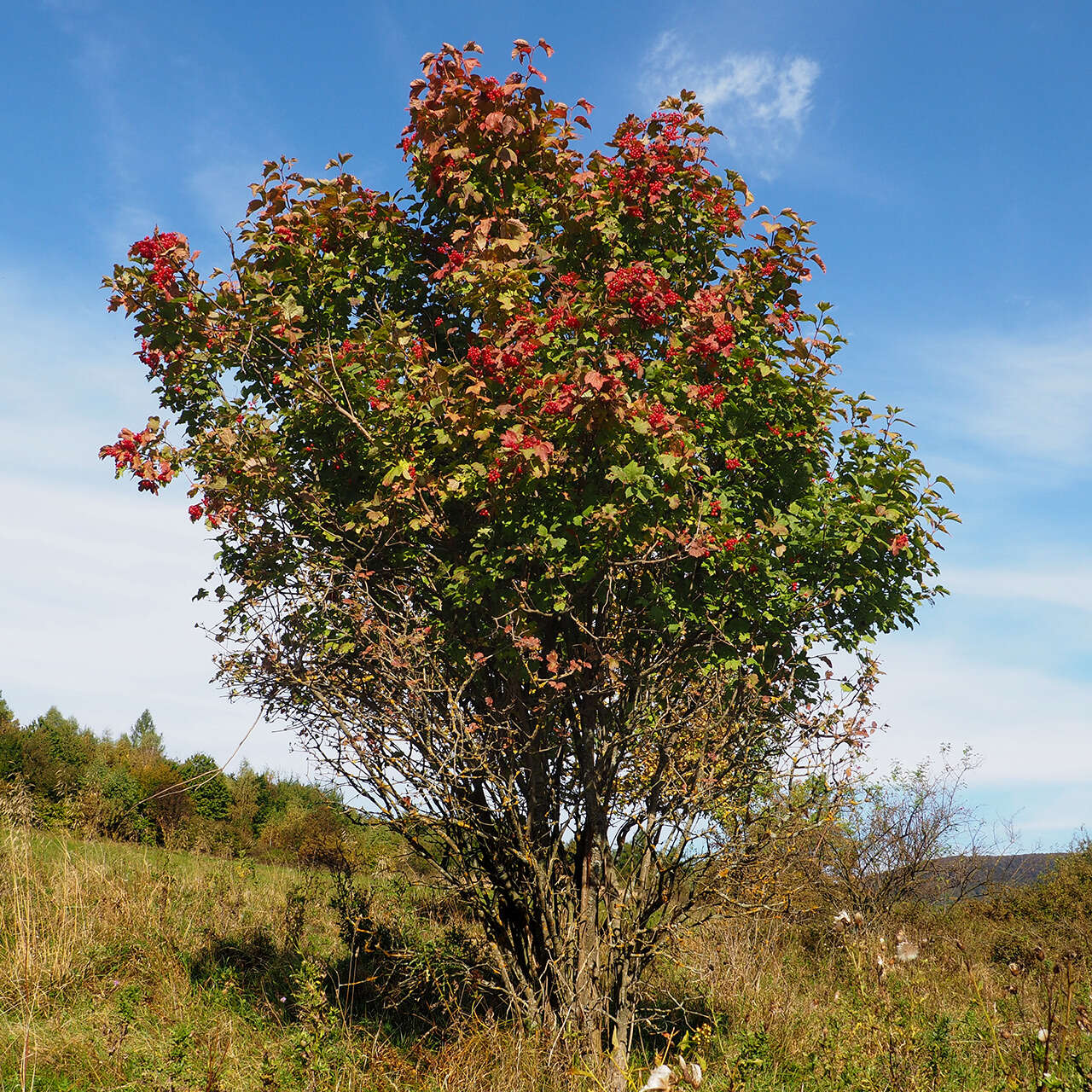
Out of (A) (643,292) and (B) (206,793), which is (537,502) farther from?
(B) (206,793)

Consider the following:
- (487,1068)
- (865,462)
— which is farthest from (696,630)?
(487,1068)

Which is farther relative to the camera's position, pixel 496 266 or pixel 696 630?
pixel 696 630

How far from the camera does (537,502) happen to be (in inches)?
195

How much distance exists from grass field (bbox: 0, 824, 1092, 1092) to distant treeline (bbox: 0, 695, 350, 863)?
508 cm

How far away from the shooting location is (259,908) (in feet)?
30.9

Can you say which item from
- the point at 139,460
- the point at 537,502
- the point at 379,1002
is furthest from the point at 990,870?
the point at 139,460

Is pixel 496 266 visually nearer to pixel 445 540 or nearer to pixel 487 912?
pixel 445 540

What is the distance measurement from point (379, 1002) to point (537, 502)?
177 inches

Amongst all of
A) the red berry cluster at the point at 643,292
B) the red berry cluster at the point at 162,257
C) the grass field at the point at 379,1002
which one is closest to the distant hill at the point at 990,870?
the grass field at the point at 379,1002

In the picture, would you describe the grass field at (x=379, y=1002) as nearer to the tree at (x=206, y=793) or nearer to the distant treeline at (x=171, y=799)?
the distant treeline at (x=171, y=799)

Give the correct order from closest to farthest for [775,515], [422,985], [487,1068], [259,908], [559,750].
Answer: [487,1068]
[775,515]
[559,750]
[422,985]
[259,908]

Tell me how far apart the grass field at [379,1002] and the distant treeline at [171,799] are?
508 centimetres

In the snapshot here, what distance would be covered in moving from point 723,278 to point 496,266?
179cm

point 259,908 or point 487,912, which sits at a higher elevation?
point 487,912
